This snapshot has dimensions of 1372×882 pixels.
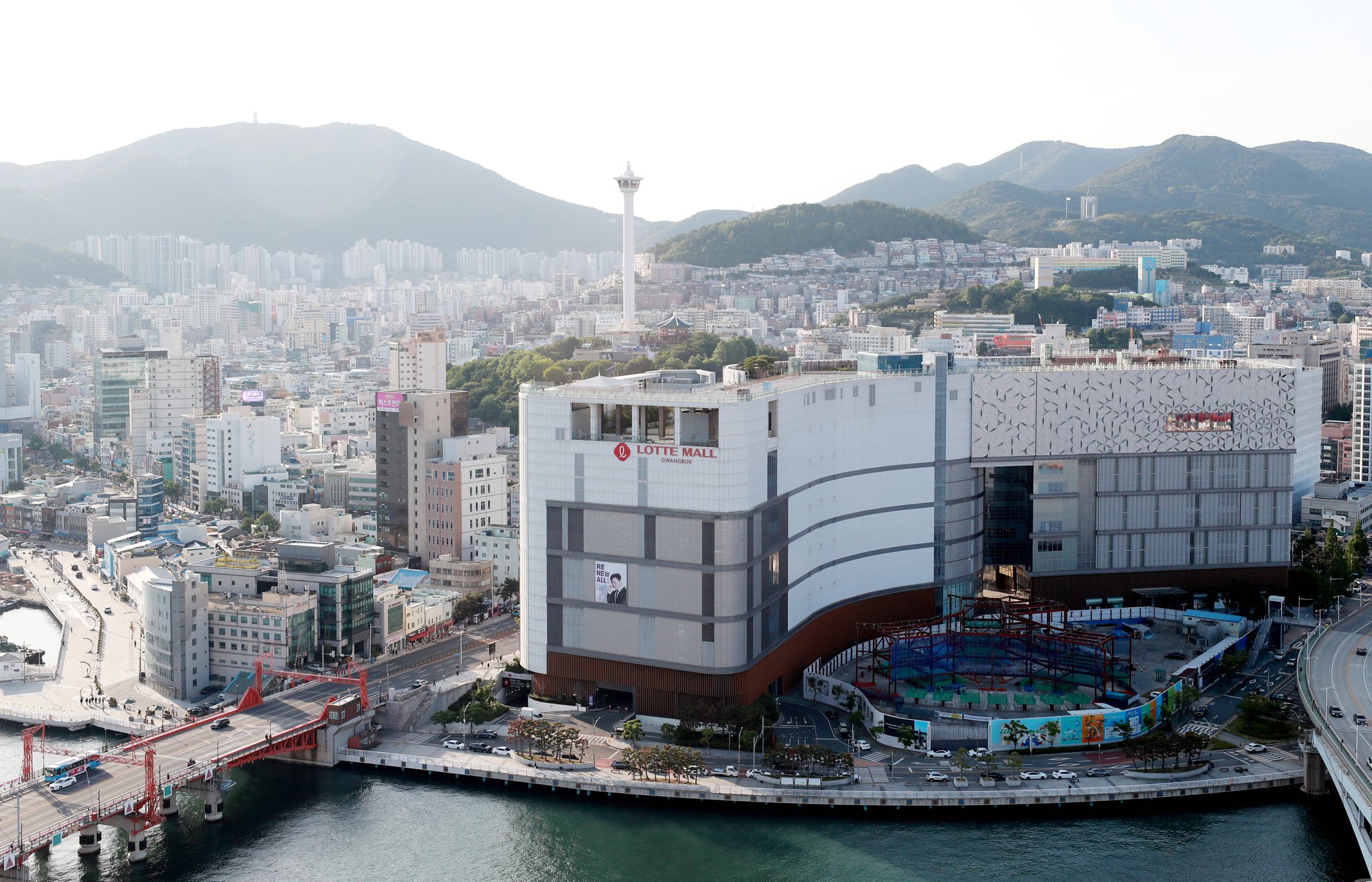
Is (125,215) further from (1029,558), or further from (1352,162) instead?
(1029,558)

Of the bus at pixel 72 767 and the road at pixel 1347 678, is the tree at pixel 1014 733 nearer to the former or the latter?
the road at pixel 1347 678

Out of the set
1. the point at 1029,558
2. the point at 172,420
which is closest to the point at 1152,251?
the point at 172,420

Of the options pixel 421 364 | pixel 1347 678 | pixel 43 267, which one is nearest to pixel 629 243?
pixel 421 364

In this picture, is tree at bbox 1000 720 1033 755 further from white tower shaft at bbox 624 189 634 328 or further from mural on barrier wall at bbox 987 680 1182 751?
white tower shaft at bbox 624 189 634 328

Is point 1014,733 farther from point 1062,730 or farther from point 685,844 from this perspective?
point 685,844

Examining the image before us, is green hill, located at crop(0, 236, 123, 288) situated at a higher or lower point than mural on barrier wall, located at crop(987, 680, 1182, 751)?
higher

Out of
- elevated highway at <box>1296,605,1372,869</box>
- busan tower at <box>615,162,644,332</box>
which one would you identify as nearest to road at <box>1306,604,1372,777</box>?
elevated highway at <box>1296,605,1372,869</box>

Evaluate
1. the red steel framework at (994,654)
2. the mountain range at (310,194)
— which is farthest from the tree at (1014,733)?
the mountain range at (310,194)
